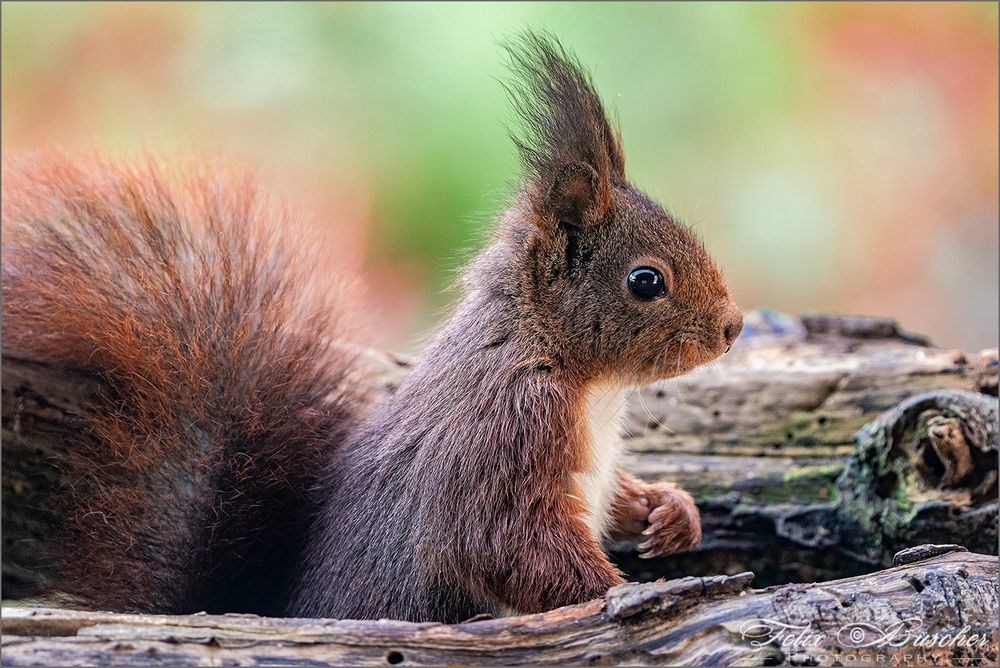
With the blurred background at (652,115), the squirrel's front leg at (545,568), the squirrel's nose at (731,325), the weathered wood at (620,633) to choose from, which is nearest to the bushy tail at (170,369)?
the weathered wood at (620,633)

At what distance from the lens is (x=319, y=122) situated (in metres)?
3.92

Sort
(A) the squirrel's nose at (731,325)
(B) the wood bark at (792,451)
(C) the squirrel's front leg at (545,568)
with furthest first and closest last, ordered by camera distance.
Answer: (B) the wood bark at (792,451)
(A) the squirrel's nose at (731,325)
(C) the squirrel's front leg at (545,568)

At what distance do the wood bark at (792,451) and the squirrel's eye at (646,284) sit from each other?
280mm

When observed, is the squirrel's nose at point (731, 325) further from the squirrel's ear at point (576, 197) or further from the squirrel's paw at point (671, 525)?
the squirrel's paw at point (671, 525)

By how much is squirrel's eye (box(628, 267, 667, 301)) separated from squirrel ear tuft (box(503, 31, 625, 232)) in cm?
15

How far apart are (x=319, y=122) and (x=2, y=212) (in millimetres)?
1940

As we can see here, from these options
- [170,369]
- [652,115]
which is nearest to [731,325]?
[170,369]

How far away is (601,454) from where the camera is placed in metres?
2.07

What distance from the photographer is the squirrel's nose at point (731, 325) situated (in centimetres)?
204

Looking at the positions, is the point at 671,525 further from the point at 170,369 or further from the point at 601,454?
the point at 170,369

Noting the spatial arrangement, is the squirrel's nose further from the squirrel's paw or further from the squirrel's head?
the squirrel's paw

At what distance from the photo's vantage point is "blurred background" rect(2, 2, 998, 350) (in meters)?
3.70

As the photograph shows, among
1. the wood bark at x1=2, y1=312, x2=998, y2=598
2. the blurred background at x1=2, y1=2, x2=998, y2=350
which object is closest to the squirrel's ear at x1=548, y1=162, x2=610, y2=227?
the wood bark at x1=2, y1=312, x2=998, y2=598

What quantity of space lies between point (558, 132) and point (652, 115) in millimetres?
2185
